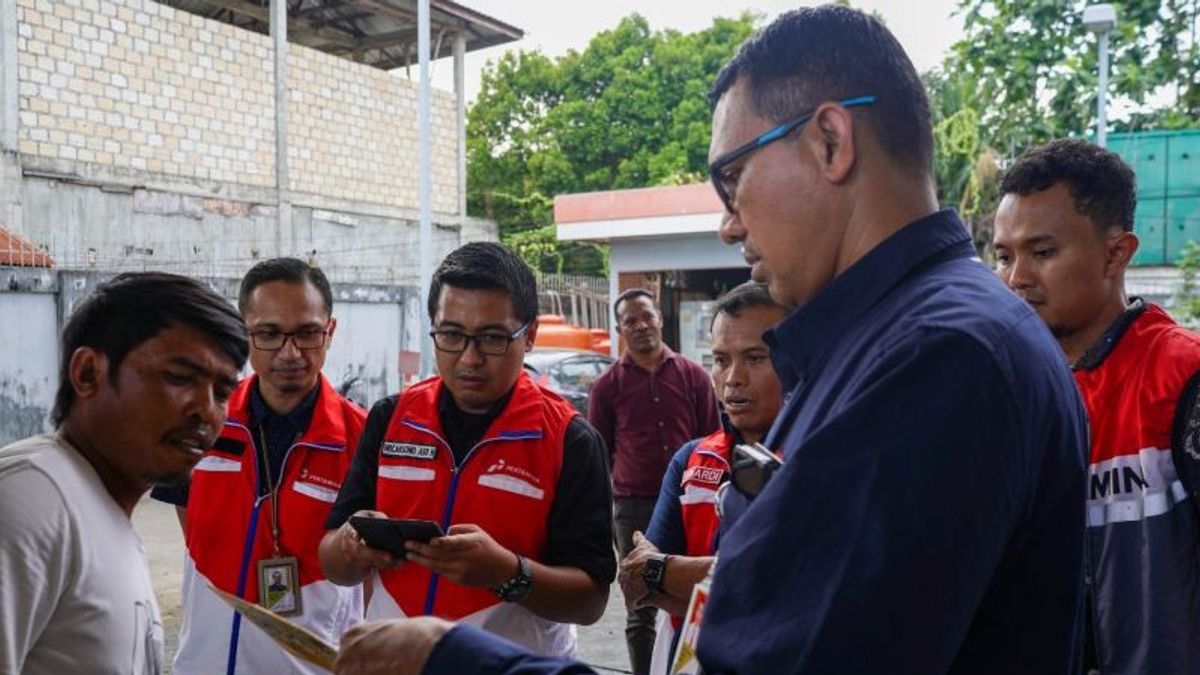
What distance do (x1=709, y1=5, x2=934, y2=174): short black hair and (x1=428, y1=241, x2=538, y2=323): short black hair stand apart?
1.42 metres

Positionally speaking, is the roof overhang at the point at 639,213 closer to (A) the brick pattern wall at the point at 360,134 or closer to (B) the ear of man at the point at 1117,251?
(A) the brick pattern wall at the point at 360,134

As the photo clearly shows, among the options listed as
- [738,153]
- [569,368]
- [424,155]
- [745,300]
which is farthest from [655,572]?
[569,368]

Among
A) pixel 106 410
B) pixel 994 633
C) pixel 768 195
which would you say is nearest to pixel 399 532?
pixel 106 410

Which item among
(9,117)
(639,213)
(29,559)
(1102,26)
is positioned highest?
(1102,26)

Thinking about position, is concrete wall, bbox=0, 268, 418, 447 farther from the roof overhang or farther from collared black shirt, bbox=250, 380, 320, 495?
the roof overhang

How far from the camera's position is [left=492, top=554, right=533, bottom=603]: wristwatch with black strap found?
7.54 feet

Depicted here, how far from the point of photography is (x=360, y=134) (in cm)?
1656

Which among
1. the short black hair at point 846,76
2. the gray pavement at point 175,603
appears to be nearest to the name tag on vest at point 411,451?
the short black hair at point 846,76

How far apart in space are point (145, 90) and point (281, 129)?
225 cm

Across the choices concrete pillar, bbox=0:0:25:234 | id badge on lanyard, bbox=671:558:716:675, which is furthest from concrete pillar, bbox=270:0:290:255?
id badge on lanyard, bbox=671:558:716:675

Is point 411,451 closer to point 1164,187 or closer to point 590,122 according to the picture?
point 1164,187

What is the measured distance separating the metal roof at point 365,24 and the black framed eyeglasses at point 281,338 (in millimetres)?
14533

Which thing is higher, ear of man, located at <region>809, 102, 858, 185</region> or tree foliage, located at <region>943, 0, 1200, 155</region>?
tree foliage, located at <region>943, 0, 1200, 155</region>

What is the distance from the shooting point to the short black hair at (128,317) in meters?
1.75
